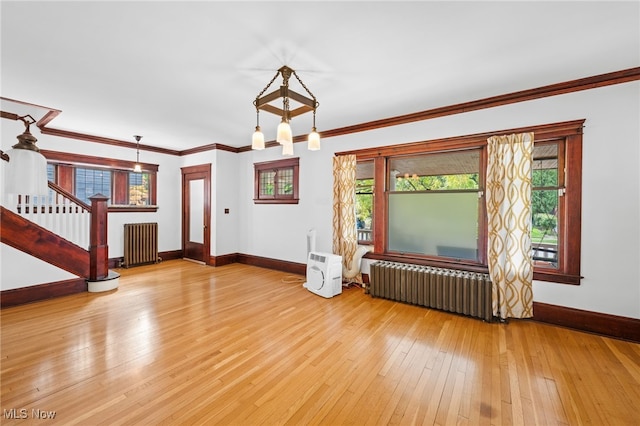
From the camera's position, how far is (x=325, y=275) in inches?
158

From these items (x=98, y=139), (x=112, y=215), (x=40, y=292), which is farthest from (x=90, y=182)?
(x=40, y=292)

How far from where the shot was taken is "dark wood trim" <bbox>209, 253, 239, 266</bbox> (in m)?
5.91

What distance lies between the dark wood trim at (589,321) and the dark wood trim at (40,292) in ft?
21.0

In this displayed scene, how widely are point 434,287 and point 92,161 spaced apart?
22.0 feet

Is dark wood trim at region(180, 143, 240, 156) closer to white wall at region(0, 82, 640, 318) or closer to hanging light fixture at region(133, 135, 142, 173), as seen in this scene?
white wall at region(0, 82, 640, 318)

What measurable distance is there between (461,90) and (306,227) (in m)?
3.38

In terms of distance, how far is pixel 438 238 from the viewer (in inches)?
154

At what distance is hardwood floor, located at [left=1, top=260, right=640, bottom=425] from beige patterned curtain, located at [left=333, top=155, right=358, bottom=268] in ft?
3.78

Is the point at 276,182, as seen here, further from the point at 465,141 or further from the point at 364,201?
the point at 465,141

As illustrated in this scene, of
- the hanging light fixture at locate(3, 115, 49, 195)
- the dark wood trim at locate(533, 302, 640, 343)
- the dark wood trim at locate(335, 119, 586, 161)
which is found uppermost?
the dark wood trim at locate(335, 119, 586, 161)

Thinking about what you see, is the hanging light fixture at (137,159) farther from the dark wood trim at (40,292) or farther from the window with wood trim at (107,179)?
the dark wood trim at (40,292)

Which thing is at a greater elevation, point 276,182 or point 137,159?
point 137,159

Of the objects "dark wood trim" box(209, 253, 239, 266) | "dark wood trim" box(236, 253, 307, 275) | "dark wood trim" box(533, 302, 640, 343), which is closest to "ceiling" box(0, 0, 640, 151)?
"dark wood trim" box(533, 302, 640, 343)

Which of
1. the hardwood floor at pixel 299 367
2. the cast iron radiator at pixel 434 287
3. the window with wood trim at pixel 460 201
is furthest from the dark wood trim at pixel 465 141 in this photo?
the hardwood floor at pixel 299 367
